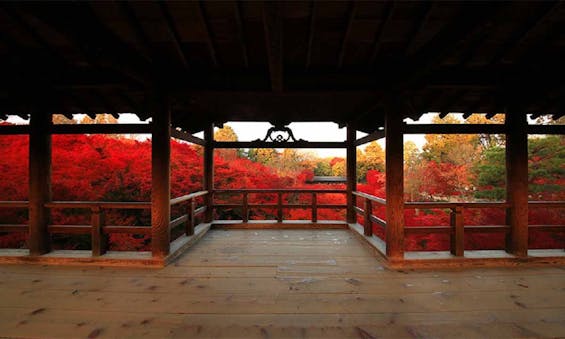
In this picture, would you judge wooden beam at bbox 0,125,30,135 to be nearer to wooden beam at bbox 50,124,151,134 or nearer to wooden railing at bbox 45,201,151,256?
wooden beam at bbox 50,124,151,134

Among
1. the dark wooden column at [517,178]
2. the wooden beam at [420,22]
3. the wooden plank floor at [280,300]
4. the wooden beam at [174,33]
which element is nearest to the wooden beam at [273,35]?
the wooden beam at [174,33]

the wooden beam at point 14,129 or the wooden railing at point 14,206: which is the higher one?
the wooden beam at point 14,129

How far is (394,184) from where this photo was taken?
376 cm

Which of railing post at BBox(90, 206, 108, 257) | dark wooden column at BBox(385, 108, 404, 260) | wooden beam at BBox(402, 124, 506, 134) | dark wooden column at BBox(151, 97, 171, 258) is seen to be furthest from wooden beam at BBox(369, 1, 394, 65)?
railing post at BBox(90, 206, 108, 257)

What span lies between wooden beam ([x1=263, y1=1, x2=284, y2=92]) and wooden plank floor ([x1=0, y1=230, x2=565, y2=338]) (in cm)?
276

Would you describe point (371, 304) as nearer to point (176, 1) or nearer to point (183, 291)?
point (183, 291)

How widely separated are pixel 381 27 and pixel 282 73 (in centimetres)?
125

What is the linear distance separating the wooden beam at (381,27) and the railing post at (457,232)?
2.83 meters

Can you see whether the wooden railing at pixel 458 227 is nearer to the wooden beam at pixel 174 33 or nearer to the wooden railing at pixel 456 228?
the wooden railing at pixel 456 228

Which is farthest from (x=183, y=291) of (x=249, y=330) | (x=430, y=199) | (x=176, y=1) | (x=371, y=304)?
(x=430, y=199)

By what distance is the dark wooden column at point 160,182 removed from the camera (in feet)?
12.3

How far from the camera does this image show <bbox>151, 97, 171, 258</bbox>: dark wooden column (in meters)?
3.75

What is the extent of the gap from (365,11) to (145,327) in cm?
391

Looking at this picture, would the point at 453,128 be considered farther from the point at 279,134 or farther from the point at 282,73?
the point at 279,134
